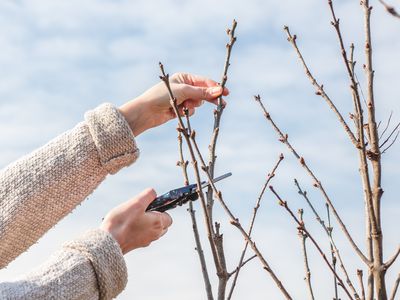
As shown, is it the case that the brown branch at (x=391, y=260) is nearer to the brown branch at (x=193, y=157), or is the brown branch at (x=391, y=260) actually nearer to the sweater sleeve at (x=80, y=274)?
the brown branch at (x=193, y=157)

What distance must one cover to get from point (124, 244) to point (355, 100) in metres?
0.96

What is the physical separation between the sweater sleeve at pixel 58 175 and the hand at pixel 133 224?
0.27m

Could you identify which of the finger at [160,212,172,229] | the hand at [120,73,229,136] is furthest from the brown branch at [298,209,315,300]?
the finger at [160,212,172,229]

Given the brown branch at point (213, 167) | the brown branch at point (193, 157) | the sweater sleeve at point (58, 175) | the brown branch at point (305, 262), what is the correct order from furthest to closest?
the brown branch at point (305, 262) → the brown branch at point (213, 167) → the brown branch at point (193, 157) → the sweater sleeve at point (58, 175)

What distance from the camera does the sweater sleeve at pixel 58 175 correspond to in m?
2.20

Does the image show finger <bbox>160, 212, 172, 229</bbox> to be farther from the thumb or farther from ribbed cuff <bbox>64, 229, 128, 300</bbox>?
the thumb

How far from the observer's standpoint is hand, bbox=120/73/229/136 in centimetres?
241

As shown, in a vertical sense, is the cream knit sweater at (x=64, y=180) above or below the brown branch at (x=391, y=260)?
above

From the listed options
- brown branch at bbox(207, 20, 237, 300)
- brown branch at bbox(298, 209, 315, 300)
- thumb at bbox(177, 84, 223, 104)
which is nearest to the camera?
thumb at bbox(177, 84, 223, 104)

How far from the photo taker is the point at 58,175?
225 centimetres

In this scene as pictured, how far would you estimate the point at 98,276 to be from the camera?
1.97 metres

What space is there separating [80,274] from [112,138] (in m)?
0.49

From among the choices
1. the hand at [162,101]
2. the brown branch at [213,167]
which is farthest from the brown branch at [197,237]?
the hand at [162,101]

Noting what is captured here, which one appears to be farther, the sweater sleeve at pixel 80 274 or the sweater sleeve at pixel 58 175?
the sweater sleeve at pixel 58 175
